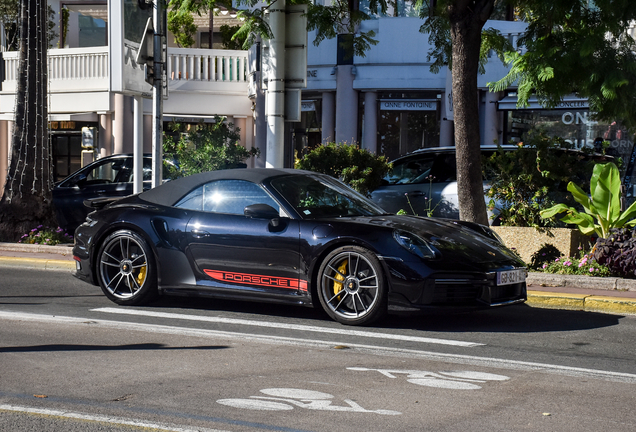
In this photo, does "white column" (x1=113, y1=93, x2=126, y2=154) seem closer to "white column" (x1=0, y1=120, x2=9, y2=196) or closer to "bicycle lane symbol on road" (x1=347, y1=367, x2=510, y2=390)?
"white column" (x1=0, y1=120, x2=9, y2=196)

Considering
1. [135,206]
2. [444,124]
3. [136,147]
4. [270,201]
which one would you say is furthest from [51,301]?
[444,124]

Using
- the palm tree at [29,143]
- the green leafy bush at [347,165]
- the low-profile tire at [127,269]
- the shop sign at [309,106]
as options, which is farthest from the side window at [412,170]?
the shop sign at [309,106]

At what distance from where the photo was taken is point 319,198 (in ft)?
25.1

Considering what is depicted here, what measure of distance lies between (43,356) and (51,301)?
2834 millimetres

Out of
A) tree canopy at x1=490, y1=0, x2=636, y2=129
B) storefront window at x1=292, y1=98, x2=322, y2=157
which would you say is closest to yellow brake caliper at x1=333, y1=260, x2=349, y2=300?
tree canopy at x1=490, y1=0, x2=636, y2=129

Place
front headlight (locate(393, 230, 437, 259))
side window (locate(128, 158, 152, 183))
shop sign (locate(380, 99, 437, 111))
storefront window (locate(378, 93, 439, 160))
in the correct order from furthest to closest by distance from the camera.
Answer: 1. storefront window (locate(378, 93, 439, 160))
2. shop sign (locate(380, 99, 437, 111))
3. side window (locate(128, 158, 152, 183))
4. front headlight (locate(393, 230, 437, 259))

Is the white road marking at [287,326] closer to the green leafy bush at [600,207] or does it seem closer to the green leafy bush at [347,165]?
the green leafy bush at [600,207]

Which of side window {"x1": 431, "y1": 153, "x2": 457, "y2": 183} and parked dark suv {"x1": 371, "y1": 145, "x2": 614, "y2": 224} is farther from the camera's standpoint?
side window {"x1": 431, "y1": 153, "x2": 457, "y2": 183}

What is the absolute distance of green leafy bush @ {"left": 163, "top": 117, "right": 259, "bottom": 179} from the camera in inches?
524

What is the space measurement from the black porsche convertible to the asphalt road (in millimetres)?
279

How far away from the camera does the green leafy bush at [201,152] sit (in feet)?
43.7

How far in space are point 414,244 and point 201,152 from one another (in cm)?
718

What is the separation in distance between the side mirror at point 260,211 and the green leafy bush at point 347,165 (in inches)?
211

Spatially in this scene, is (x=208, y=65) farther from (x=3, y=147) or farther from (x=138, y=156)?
(x=138, y=156)
